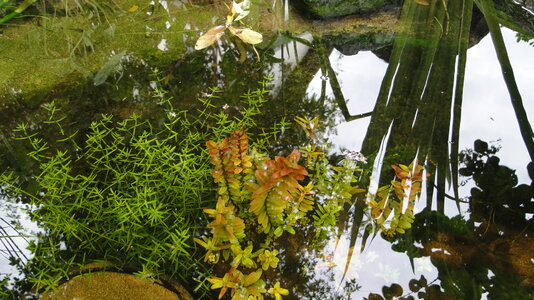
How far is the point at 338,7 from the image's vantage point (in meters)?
2.43

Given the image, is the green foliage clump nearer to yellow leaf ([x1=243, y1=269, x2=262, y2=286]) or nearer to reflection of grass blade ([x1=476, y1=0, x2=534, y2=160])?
yellow leaf ([x1=243, y1=269, x2=262, y2=286])

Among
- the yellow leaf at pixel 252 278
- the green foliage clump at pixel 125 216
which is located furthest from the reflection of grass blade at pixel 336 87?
the yellow leaf at pixel 252 278

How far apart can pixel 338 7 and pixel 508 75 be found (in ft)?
3.17

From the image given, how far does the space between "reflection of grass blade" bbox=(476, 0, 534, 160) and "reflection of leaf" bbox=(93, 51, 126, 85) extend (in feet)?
6.01

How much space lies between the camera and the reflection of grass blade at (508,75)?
1.77m

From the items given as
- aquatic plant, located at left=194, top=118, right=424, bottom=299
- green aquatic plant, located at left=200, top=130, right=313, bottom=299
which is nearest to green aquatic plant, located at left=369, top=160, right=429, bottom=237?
aquatic plant, located at left=194, top=118, right=424, bottom=299

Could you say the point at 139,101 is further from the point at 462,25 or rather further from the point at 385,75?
the point at 462,25

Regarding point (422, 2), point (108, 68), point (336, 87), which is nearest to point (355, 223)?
point (336, 87)

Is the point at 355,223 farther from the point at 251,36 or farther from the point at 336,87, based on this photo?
the point at 251,36

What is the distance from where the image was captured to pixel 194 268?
55.1 inches

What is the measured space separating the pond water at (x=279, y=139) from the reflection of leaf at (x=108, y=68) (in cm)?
1

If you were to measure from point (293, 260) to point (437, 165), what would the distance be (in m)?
0.69

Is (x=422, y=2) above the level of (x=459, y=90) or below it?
above

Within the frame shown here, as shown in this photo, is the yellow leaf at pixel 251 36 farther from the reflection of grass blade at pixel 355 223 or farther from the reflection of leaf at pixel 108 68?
the reflection of grass blade at pixel 355 223
